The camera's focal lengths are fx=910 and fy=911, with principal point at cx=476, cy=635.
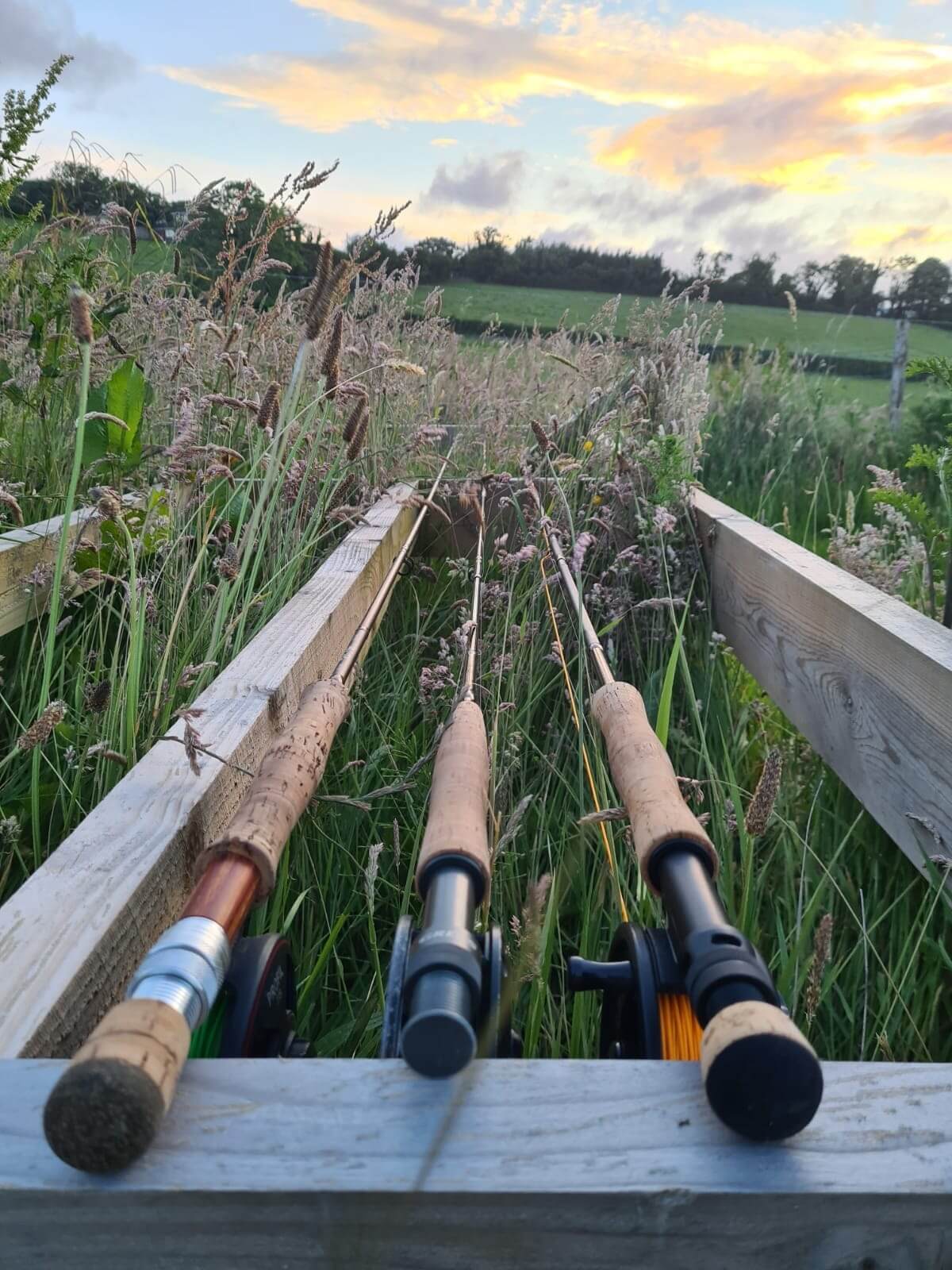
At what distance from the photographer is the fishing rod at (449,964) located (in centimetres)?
57

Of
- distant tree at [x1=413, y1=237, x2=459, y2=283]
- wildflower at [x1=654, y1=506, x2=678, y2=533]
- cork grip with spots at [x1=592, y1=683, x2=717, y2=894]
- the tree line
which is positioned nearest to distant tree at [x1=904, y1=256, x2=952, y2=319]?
the tree line

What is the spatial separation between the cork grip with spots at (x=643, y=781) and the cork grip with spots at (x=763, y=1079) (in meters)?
0.24

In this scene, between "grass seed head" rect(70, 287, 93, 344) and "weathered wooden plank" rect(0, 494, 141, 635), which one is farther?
"weathered wooden plank" rect(0, 494, 141, 635)

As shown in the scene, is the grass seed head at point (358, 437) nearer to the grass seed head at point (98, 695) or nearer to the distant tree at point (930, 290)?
the grass seed head at point (98, 695)

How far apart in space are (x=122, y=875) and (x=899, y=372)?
10385 mm

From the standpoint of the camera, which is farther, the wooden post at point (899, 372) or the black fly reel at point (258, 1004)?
the wooden post at point (899, 372)

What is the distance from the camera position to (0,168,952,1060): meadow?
1354mm

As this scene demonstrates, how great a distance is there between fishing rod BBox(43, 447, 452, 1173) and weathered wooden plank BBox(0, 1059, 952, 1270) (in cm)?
4

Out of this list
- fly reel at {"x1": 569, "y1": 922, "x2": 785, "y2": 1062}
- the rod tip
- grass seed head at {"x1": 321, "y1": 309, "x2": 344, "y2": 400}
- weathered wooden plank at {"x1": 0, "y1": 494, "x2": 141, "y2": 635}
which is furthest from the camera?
grass seed head at {"x1": 321, "y1": 309, "x2": 344, "y2": 400}

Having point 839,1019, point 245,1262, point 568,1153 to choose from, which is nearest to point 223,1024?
point 245,1262

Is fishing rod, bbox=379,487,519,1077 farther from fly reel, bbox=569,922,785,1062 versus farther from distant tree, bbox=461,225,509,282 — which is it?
distant tree, bbox=461,225,509,282

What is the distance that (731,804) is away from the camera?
1394mm

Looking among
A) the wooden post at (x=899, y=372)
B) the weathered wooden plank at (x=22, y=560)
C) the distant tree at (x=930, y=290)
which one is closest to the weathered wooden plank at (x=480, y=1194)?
the weathered wooden plank at (x=22, y=560)

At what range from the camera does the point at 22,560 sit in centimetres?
188
